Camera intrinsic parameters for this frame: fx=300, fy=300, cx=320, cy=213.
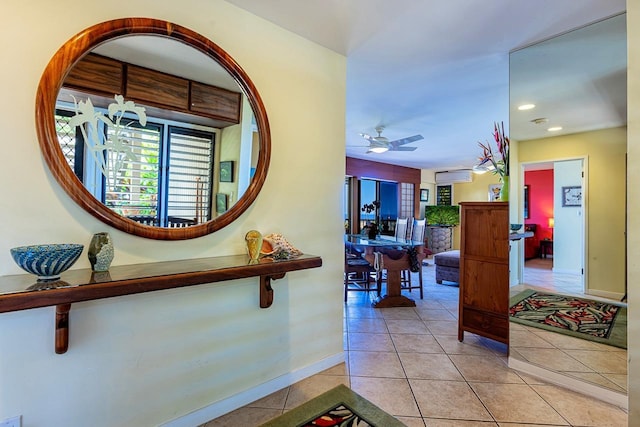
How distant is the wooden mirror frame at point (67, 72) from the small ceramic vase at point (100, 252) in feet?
0.36

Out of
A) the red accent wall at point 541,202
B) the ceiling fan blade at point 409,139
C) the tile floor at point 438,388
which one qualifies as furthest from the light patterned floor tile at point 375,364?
the ceiling fan blade at point 409,139

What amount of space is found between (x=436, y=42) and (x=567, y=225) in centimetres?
176

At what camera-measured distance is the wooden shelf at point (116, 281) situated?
3.43 feet

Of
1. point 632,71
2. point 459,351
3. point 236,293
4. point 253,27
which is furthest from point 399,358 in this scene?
point 253,27

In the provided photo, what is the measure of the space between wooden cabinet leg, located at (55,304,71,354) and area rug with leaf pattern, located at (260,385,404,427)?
1.08 metres

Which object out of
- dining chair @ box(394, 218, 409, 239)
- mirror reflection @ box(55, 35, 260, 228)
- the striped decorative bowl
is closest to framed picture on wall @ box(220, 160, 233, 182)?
mirror reflection @ box(55, 35, 260, 228)

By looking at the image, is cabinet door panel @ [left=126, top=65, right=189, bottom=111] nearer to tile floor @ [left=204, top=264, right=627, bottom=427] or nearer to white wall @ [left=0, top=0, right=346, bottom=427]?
white wall @ [left=0, top=0, right=346, bottom=427]

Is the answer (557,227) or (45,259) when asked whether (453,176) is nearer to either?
(557,227)

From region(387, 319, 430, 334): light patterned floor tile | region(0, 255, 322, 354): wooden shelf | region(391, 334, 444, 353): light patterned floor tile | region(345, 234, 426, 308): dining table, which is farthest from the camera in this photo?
region(345, 234, 426, 308): dining table

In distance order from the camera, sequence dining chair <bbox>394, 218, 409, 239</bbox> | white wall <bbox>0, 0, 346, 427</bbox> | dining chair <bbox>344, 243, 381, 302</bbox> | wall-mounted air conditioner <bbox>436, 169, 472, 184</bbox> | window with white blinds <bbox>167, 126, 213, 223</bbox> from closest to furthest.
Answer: white wall <bbox>0, 0, 346, 427</bbox> < window with white blinds <bbox>167, 126, 213, 223</bbox> < dining chair <bbox>344, 243, 381, 302</bbox> < dining chair <bbox>394, 218, 409, 239</bbox> < wall-mounted air conditioner <bbox>436, 169, 472, 184</bbox>

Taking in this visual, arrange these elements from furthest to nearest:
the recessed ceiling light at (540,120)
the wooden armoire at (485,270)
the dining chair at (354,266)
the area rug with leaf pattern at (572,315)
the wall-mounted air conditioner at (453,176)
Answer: the wall-mounted air conditioner at (453,176) < the dining chair at (354,266) < the wooden armoire at (485,270) < the recessed ceiling light at (540,120) < the area rug with leaf pattern at (572,315)

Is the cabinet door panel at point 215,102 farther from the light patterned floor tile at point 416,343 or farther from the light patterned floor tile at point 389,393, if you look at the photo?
the light patterned floor tile at point 416,343

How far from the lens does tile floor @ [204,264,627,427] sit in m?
1.75

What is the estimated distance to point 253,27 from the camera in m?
1.93
